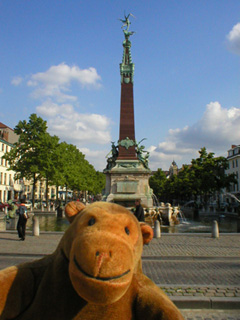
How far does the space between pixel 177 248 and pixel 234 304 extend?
5.72 m

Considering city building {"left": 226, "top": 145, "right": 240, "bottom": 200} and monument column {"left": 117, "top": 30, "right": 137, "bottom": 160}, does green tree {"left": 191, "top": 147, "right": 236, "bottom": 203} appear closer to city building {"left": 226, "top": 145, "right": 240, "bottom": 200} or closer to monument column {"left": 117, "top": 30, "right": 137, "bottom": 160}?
monument column {"left": 117, "top": 30, "right": 137, "bottom": 160}

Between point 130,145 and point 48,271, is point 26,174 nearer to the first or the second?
point 130,145

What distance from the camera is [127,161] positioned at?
90.8 feet

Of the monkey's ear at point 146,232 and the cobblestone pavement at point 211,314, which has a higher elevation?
the monkey's ear at point 146,232

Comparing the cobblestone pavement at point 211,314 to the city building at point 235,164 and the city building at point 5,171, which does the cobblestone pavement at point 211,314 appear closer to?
the city building at point 5,171

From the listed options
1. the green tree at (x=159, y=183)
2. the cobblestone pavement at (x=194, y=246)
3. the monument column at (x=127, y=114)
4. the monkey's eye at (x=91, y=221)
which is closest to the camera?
the monkey's eye at (x=91, y=221)

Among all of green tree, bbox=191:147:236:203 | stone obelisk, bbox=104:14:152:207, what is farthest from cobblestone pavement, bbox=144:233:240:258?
green tree, bbox=191:147:236:203

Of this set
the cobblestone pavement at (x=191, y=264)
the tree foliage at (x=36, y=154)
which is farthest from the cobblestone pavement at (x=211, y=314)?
the tree foliage at (x=36, y=154)

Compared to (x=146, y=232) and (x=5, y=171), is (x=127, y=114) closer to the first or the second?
(x=146, y=232)

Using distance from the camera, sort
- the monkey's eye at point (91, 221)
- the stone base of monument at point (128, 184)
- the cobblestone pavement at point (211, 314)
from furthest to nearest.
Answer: the stone base of monument at point (128, 184) < the cobblestone pavement at point (211, 314) < the monkey's eye at point (91, 221)

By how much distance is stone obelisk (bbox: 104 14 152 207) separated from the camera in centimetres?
2644

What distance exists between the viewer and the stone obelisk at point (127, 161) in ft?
86.7

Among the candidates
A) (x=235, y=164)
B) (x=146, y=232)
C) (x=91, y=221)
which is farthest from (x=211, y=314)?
(x=235, y=164)

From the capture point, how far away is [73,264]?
2098 millimetres
